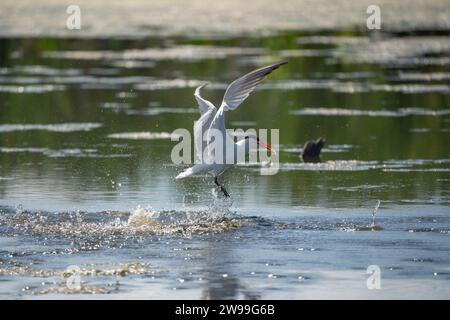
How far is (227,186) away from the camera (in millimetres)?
17594

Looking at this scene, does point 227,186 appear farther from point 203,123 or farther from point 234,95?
point 234,95

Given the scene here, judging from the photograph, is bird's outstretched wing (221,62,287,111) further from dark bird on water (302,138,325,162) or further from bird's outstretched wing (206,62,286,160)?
dark bird on water (302,138,325,162)

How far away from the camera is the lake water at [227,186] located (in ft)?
39.4

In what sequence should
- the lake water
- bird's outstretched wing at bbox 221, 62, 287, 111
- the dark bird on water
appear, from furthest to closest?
the dark bird on water
bird's outstretched wing at bbox 221, 62, 287, 111
the lake water

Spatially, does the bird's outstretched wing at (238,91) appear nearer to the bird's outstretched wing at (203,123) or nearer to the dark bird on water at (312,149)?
the bird's outstretched wing at (203,123)

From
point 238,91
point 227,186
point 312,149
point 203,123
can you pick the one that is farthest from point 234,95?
point 312,149

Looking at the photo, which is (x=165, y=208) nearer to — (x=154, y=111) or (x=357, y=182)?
(x=357, y=182)

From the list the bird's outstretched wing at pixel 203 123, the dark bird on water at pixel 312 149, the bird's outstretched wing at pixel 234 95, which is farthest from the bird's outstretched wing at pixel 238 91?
the dark bird on water at pixel 312 149

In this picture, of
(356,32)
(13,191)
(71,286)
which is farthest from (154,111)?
(356,32)

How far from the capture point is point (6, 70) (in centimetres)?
3306

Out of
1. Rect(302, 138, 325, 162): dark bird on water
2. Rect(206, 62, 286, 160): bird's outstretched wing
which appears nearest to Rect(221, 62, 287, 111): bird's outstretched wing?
Rect(206, 62, 286, 160): bird's outstretched wing

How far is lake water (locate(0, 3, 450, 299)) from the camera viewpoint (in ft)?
39.4

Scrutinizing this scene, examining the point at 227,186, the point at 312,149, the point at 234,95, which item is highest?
the point at 234,95

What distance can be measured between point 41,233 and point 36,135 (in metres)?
8.53
